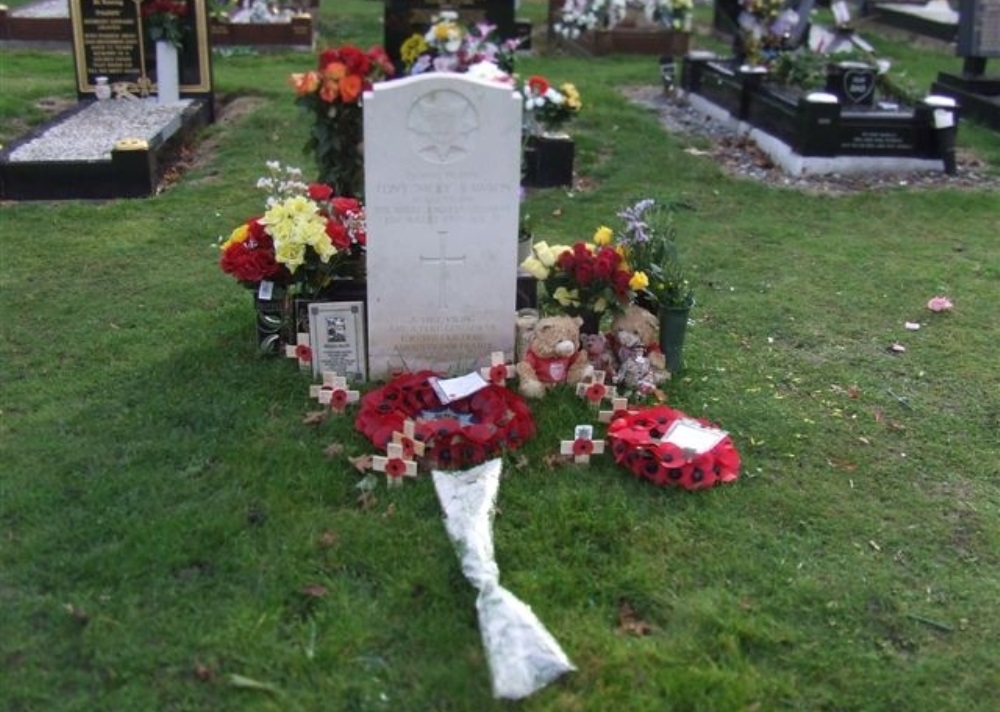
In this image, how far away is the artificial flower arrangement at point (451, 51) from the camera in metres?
7.65

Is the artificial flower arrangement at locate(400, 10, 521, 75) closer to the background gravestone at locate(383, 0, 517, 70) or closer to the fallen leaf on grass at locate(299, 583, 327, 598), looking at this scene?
the background gravestone at locate(383, 0, 517, 70)

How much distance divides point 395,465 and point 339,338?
3.06ft

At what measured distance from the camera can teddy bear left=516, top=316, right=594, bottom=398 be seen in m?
4.45

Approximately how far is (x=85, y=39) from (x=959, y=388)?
340 inches

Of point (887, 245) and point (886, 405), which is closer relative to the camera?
point (886, 405)

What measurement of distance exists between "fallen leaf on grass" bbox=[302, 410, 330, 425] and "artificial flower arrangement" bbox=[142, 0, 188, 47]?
6899 mm

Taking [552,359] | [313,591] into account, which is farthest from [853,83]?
[313,591]

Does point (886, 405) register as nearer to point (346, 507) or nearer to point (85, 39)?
point (346, 507)

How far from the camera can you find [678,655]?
9.92 feet

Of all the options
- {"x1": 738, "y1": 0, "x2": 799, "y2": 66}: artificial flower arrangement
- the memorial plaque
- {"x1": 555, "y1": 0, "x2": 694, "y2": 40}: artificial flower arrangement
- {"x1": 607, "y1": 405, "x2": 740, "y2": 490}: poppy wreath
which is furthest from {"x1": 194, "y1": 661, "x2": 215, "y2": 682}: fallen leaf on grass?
{"x1": 555, "y1": 0, "x2": 694, "y2": 40}: artificial flower arrangement

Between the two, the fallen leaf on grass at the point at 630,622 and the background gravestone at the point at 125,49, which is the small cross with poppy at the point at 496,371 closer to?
the fallen leaf on grass at the point at 630,622

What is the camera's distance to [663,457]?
12.8 feet

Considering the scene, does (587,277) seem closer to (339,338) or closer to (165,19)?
(339,338)

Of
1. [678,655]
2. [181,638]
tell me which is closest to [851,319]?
[678,655]
